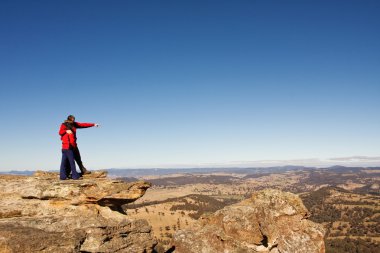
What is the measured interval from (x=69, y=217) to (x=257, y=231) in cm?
969

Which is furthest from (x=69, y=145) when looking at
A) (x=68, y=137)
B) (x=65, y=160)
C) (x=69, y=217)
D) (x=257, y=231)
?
(x=257, y=231)

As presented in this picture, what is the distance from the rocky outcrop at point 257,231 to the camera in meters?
16.1

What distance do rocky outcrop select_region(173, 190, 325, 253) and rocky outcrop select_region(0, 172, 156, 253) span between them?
2.66 m

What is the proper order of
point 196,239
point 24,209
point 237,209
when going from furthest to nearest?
1. point 237,209
2. point 196,239
3. point 24,209

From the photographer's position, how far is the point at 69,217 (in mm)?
14930

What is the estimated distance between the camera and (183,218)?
95875mm

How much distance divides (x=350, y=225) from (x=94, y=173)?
373 ft

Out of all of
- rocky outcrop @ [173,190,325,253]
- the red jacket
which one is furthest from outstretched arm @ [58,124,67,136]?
rocky outcrop @ [173,190,325,253]

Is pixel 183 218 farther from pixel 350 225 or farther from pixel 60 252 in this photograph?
pixel 60 252

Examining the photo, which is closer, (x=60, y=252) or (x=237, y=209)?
(x=60, y=252)

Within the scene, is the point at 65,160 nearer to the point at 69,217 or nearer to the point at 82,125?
the point at 82,125

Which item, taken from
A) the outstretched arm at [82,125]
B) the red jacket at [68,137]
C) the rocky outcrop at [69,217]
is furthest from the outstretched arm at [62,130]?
the rocky outcrop at [69,217]

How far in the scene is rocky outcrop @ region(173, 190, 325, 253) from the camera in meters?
16.1

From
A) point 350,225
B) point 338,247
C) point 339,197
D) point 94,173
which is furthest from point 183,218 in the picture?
point 339,197
